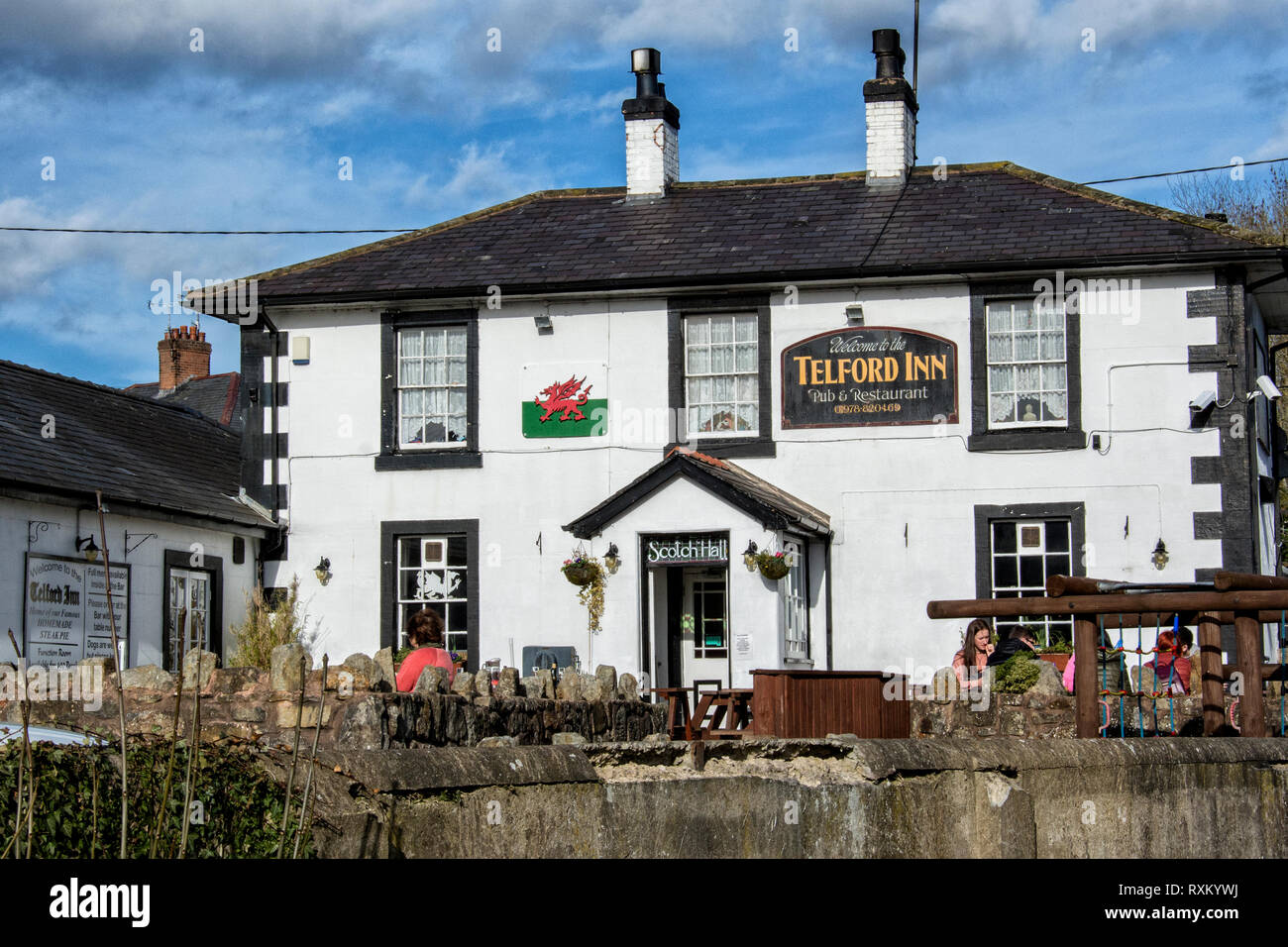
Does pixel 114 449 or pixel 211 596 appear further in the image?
pixel 211 596

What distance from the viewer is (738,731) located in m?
14.2

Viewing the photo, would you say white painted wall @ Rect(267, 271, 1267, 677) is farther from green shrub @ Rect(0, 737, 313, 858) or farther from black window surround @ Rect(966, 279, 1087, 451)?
green shrub @ Rect(0, 737, 313, 858)

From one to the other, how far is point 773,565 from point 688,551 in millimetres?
1274

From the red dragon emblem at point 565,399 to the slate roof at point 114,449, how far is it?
3.76 metres

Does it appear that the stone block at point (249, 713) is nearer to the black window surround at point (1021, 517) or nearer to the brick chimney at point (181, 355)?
the black window surround at point (1021, 517)

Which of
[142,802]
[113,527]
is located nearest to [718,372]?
[113,527]

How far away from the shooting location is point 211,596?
63.2ft

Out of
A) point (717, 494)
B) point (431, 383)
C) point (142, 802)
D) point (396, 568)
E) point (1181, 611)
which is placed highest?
point (431, 383)

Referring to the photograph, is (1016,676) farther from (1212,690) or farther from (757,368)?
(757,368)
